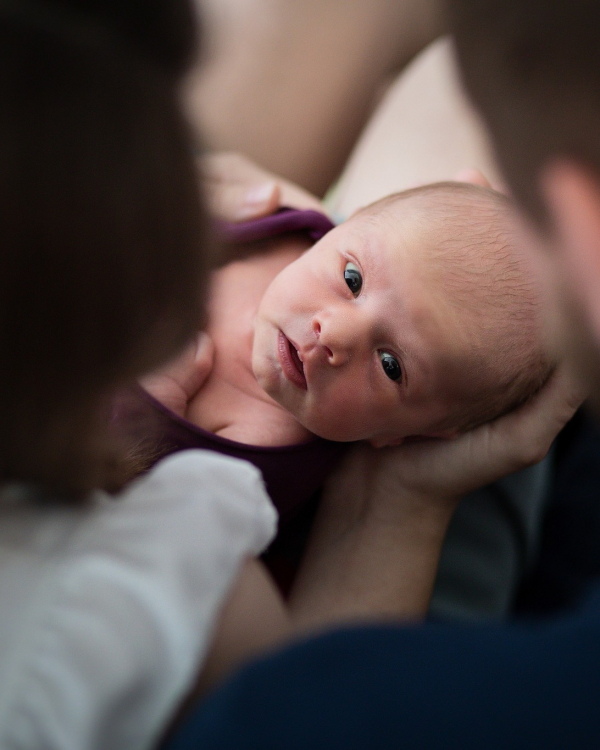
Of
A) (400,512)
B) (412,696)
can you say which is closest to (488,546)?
(400,512)

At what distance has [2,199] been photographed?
1.15 ft

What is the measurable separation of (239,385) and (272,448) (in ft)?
0.40

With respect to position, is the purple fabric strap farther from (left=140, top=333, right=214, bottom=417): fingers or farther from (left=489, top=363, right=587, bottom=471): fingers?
(left=489, top=363, right=587, bottom=471): fingers

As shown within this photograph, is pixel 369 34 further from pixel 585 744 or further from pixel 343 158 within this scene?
pixel 585 744

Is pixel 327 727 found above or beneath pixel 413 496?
above

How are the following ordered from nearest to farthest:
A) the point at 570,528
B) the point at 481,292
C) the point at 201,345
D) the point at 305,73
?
the point at 481,292 → the point at 201,345 → the point at 305,73 → the point at 570,528

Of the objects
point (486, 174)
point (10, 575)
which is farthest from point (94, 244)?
point (486, 174)

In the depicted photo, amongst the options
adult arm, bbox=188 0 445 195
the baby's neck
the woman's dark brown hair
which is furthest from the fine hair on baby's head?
adult arm, bbox=188 0 445 195

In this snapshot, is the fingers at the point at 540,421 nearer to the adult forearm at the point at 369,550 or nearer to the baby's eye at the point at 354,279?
the adult forearm at the point at 369,550

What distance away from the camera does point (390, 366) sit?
851mm

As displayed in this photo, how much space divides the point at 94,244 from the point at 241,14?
1.05 m

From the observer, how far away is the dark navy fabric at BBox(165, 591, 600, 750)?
0.38m

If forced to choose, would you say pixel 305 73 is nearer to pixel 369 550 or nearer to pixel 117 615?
pixel 369 550

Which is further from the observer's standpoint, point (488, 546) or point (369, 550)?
point (488, 546)
